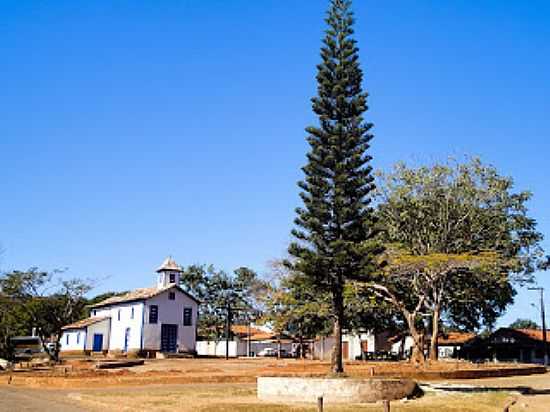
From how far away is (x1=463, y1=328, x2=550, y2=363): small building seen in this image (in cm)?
6097

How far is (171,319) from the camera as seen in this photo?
4562cm

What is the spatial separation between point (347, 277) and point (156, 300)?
25.1m

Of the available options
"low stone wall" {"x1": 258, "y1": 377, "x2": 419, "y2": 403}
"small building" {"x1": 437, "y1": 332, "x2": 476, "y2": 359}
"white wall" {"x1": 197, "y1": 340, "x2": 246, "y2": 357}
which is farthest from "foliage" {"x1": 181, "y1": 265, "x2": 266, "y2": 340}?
"low stone wall" {"x1": 258, "y1": 377, "x2": 419, "y2": 403}

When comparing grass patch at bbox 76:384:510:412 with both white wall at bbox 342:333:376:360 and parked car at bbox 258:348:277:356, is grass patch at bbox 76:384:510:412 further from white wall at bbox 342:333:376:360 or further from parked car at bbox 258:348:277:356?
white wall at bbox 342:333:376:360

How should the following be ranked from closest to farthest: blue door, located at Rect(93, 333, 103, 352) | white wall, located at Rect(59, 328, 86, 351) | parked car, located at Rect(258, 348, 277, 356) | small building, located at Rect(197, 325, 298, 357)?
blue door, located at Rect(93, 333, 103, 352), white wall, located at Rect(59, 328, 86, 351), small building, located at Rect(197, 325, 298, 357), parked car, located at Rect(258, 348, 277, 356)

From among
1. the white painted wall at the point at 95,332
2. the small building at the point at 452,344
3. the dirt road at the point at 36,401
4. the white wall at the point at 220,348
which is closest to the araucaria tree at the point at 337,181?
the dirt road at the point at 36,401

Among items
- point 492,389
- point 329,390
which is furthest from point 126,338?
point 329,390

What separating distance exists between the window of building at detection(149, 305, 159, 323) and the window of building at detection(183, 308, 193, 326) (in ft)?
7.74

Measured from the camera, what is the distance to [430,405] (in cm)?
1811

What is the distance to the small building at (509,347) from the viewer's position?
200 ft

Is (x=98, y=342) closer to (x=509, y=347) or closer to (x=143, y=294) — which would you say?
(x=143, y=294)

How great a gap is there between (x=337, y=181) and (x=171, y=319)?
26.8 metres

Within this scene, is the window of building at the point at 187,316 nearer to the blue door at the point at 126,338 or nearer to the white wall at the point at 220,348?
the blue door at the point at 126,338

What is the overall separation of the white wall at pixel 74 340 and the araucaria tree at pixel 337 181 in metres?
32.7
